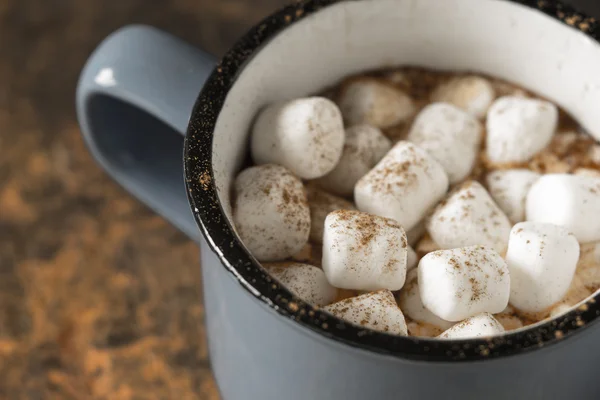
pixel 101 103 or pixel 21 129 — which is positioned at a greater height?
pixel 101 103

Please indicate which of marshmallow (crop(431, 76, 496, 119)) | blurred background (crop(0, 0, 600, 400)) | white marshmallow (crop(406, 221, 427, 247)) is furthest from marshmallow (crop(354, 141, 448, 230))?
blurred background (crop(0, 0, 600, 400))

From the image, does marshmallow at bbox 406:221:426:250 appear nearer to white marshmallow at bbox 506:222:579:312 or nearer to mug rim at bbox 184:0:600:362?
white marshmallow at bbox 506:222:579:312

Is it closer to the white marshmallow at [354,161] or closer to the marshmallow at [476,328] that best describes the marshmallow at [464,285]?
the marshmallow at [476,328]

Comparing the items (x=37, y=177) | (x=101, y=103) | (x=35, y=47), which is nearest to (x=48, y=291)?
(x=37, y=177)

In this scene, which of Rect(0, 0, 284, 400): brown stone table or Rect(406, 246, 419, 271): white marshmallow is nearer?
Rect(406, 246, 419, 271): white marshmallow

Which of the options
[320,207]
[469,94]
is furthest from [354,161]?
[469,94]

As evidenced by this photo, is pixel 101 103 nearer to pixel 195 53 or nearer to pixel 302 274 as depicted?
pixel 195 53

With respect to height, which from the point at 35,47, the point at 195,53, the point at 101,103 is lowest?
the point at 35,47
